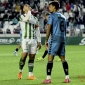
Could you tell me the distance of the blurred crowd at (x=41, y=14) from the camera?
32.8 meters

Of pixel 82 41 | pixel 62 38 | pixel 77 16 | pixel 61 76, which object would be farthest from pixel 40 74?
pixel 77 16

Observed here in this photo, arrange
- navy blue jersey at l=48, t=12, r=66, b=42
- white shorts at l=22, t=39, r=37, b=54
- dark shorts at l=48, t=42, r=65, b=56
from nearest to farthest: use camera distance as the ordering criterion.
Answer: navy blue jersey at l=48, t=12, r=66, b=42, dark shorts at l=48, t=42, r=65, b=56, white shorts at l=22, t=39, r=37, b=54

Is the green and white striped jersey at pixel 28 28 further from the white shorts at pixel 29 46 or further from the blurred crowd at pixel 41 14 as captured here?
the blurred crowd at pixel 41 14

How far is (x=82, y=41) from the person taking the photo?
1256 inches

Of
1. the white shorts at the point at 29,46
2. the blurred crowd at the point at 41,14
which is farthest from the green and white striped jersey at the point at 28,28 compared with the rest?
the blurred crowd at the point at 41,14

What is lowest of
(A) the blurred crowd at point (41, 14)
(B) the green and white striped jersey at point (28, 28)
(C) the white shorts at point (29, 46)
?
(A) the blurred crowd at point (41, 14)

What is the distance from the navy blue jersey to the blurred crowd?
69.6ft

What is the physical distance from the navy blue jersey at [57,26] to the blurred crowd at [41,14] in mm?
21203

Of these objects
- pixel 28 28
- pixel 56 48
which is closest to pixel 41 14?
pixel 28 28

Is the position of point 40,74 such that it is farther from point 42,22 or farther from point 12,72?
point 42,22

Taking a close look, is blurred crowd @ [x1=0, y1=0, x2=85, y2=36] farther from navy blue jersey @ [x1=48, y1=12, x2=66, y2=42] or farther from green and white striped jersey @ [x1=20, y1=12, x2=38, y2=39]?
navy blue jersey @ [x1=48, y1=12, x2=66, y2=42]

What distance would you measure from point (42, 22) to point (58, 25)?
23.1 m

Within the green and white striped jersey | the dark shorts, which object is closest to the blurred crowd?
the green and white striped jersey

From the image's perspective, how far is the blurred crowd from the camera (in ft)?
107
